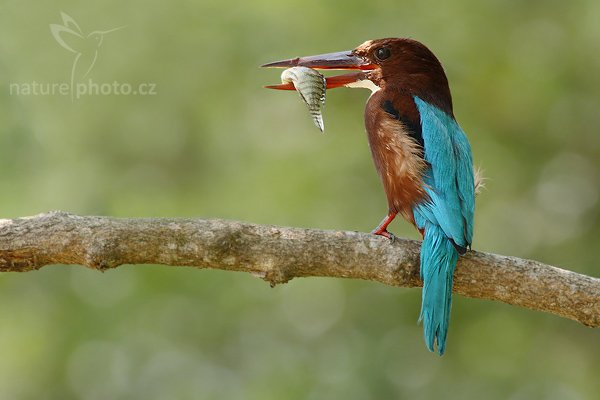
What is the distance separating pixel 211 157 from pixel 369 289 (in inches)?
70.1

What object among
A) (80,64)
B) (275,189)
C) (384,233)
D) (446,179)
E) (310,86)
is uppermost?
(310,86)

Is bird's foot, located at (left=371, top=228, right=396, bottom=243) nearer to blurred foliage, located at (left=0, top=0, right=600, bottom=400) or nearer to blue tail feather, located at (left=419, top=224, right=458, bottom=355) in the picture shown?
blue tail feather, located at (left=419, top=224, right=458, bottom=355)

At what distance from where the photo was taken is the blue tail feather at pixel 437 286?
340 centimetres

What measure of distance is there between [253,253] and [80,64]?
160 inches

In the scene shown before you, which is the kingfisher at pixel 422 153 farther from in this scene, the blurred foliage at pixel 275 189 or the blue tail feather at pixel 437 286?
the blurred foliage at pixel 275 189

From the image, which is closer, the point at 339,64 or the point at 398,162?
the point at 398,162

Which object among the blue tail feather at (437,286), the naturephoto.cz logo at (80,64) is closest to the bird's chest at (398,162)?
the blue tail feather at (437,286)

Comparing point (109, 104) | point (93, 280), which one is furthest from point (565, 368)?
point (109, 104)

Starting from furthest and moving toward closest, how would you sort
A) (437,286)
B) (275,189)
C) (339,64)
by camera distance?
(275,189) → (339,64) → (437,286)

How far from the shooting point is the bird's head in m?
4.20

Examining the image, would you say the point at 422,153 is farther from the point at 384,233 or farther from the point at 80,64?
the point at 80,64

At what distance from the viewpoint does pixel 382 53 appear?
4305 millimetres

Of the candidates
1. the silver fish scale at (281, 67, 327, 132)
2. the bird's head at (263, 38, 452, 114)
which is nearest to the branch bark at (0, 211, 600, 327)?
the silver fish scale at (281, 67, 327, 132)

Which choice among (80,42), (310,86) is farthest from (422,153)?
(80,42)
